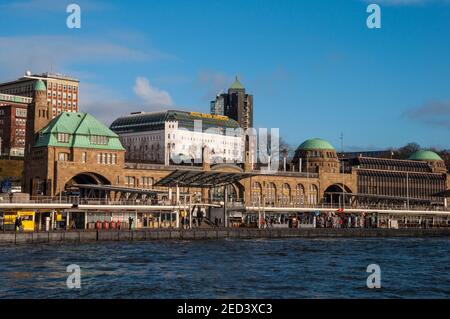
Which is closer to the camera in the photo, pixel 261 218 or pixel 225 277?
pixel 225 277

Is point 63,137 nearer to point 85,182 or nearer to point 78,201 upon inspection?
point 85,182

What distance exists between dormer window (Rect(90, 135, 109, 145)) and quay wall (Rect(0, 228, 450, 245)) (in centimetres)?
3640

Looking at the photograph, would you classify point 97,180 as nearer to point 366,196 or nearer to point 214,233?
point 214,233

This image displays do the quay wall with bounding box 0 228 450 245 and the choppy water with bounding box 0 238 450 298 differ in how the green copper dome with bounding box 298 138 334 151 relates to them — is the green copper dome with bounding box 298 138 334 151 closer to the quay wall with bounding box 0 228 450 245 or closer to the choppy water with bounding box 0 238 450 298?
the quay wall with bounding box 0 228 450 245

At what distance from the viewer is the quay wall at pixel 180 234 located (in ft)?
254

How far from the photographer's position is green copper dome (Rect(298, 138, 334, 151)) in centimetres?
17675

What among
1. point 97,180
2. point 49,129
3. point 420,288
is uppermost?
point 49,129

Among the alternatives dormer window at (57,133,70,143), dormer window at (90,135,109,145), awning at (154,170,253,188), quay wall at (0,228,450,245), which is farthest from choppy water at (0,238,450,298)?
dormer window at (90,135,109,145)

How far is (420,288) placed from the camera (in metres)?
41.5
